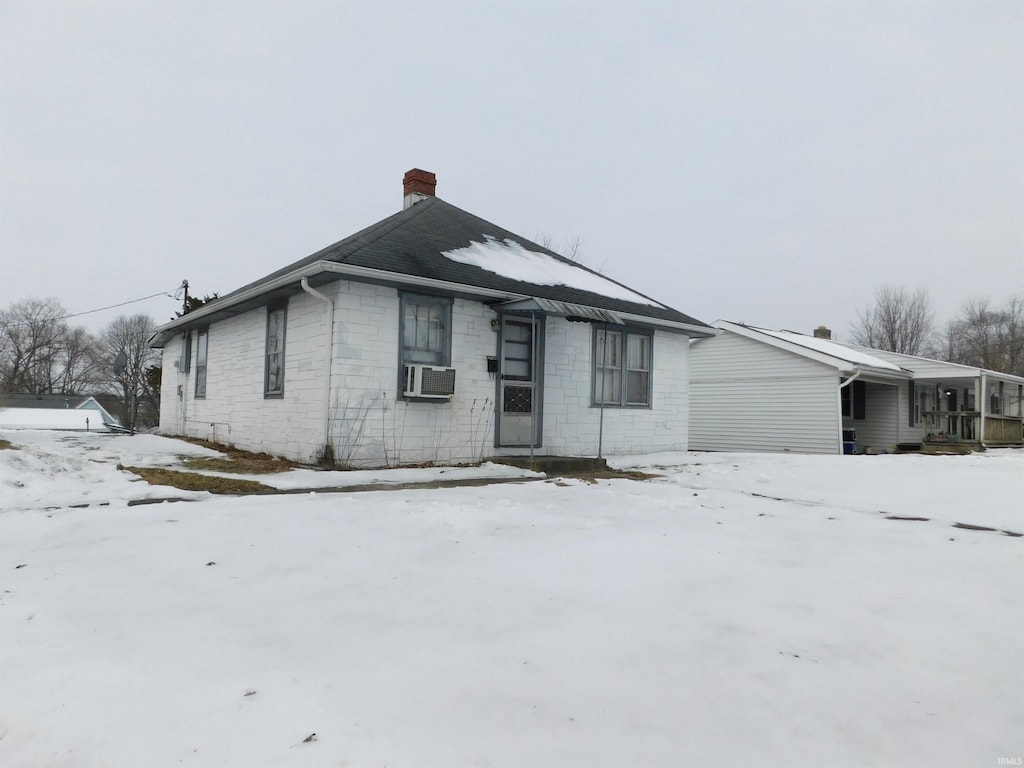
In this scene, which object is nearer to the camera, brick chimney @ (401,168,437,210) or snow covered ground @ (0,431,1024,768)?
snow covered ground @ (0,431,1024,768)

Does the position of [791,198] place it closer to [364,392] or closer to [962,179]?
[962,179]

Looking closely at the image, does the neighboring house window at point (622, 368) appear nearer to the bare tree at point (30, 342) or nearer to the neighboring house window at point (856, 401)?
the neighboring house window at point (856, 401)

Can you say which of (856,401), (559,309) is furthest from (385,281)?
(856,401)

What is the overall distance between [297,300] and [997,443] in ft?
70.1

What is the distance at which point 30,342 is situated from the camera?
37750 mm

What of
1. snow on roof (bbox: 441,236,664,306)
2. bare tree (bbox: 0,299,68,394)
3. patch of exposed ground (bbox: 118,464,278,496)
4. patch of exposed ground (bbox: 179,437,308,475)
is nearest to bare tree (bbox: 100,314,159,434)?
bare tree (bbox: 0,299,68,394)

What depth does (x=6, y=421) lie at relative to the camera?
743 inches

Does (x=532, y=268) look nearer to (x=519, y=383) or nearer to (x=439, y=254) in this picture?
(x=439, y=254)

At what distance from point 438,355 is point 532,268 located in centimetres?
310

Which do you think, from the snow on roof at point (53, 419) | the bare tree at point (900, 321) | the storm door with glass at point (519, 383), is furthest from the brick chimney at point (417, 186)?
the bare tree at point (900, 321)

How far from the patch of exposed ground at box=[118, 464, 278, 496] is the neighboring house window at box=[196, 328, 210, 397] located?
5691 millimetres

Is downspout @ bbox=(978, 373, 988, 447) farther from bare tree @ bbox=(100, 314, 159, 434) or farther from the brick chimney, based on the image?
bare tree @ bbox=(100, 314, 159, 434)

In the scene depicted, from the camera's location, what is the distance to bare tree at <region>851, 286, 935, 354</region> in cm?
3709

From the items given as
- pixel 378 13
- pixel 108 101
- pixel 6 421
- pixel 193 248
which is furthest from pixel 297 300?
pixel 193 248
